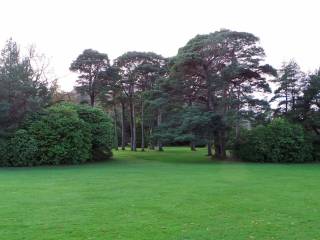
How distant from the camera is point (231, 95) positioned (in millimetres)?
28672

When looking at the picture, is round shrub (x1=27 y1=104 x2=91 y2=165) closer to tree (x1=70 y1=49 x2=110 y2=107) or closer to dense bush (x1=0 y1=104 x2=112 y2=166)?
dense bush (x1=0 y1=104 x2=112 y2=166)

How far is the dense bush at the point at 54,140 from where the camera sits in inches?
964

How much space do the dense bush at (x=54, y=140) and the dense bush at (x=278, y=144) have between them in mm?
10648

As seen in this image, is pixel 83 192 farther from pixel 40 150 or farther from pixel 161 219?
pixel 40 150

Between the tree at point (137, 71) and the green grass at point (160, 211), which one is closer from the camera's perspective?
the green grass at point (160, 211)

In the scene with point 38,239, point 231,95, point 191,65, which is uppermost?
point 191,65

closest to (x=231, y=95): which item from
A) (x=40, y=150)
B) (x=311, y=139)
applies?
(x=311, y=139)

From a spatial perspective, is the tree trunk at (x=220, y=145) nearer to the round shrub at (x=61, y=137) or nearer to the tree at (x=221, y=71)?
the tree at (x=221, y=71)

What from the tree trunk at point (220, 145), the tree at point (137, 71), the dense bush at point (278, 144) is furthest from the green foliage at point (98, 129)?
the tree at point (137, 71)

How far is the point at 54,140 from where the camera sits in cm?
2533

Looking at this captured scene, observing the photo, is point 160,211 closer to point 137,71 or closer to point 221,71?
point 221,71

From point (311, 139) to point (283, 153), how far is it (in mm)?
2544

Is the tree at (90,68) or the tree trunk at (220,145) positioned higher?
the tree at (90,68)

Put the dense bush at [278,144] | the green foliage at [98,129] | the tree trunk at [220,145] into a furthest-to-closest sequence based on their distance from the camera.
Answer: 1. the tree trunk at [220,145]
2. the green foliage at [98,129]
3. the dense bush at [278,144]
